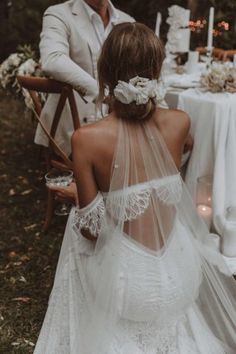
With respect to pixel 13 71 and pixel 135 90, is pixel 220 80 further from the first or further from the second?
pixel 13 71

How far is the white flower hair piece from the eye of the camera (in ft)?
5.37

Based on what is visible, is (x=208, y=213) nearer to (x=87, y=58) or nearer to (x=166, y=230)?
(x=166, y=230)

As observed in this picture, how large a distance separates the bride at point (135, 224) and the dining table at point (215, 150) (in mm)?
685

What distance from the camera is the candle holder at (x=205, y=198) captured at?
8.85ft

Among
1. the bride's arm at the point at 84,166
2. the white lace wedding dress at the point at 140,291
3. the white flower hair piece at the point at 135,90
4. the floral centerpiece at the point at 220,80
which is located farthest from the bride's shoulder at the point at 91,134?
the floral centerpiece at the point at 220,80

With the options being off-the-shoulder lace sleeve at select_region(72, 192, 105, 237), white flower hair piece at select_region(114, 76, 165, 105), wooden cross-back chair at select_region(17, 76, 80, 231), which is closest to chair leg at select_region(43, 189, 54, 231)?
wooden cross-back chair at select_region(17, 76, 80, 231)

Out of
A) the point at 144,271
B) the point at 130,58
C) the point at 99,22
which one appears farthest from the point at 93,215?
the point at 99,22

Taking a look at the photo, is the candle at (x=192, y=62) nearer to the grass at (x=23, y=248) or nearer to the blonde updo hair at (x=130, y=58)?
the grass at (x=23, y=248)

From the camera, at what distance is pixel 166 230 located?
1826mm

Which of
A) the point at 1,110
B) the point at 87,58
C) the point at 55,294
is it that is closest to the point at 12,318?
the point at 55,294

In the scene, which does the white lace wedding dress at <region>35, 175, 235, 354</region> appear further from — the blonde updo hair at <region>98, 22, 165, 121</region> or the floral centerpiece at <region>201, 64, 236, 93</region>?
the floral centerpiece at <region>201, 64, 236, 93</region>

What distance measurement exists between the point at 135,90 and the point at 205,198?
1.30 meters

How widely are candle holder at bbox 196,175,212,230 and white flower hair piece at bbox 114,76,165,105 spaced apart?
3.62 ft

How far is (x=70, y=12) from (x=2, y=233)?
1560 mm
